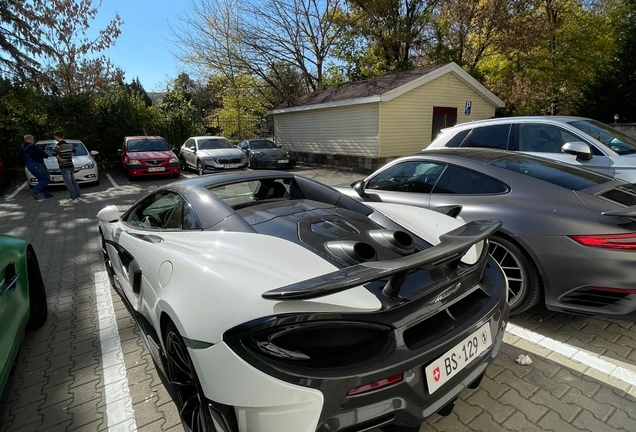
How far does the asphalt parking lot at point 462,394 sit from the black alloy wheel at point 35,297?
10cm

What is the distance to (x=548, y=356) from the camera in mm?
2436

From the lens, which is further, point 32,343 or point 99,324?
point 99,324

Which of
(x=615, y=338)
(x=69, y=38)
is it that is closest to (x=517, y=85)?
(x=615, y=338)

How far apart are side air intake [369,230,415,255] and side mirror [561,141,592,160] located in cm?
406

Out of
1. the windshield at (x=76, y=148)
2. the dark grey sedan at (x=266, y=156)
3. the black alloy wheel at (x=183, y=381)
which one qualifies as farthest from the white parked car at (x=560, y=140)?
the windshield at (x=76, y=148)

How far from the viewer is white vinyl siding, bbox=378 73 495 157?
12.9 metres

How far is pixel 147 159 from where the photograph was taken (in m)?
11.5

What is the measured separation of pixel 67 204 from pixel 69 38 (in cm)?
1536

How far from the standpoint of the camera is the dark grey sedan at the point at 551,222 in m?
2.28

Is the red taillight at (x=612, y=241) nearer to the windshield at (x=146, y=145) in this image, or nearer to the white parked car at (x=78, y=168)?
the white parked car at (x=78, y=168)

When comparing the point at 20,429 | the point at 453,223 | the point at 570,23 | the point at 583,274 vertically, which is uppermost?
the point at 570,23

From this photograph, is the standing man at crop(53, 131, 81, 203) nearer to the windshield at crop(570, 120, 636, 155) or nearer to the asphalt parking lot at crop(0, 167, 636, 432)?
the asphalt parking lot at crop(0, 167, 636, 432)

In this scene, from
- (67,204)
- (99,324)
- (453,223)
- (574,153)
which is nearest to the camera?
(453,223)

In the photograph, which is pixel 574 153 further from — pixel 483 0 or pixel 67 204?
pixel 483 0
